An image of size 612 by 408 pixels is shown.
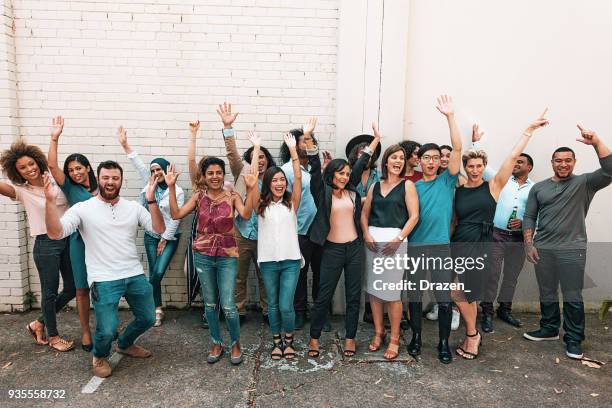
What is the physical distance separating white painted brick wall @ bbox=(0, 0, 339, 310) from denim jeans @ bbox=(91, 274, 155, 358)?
1.79 metres

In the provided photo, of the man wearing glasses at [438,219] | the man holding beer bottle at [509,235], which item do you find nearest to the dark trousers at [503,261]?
the man holding beer bottle at [509,235]

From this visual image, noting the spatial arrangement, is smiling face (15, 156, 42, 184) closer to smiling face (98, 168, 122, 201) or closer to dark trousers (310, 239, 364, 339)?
smiling face (98, 168, 122, 201)

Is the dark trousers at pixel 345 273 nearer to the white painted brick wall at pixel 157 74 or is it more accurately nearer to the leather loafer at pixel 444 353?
the leather loafer at pixel 444 353

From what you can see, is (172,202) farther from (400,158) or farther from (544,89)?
A: (544,89)

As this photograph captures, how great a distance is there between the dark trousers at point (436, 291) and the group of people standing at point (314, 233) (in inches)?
0.4

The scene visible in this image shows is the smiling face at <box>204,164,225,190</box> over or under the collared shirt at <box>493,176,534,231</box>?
over

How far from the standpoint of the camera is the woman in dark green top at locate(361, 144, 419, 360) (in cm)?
397

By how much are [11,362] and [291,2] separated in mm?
4983

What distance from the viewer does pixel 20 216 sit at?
5.07m

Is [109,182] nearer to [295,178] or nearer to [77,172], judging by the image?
[77,172]

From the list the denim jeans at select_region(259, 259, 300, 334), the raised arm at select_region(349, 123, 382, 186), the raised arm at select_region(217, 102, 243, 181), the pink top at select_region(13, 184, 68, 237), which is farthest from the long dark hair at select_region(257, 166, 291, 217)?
the pink top at select_region(13, 184, 68, 237)

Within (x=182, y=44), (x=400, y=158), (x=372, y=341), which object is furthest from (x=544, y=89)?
(x=182, y=44)

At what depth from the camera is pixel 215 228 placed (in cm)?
381

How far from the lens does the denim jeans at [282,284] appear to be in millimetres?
3949
